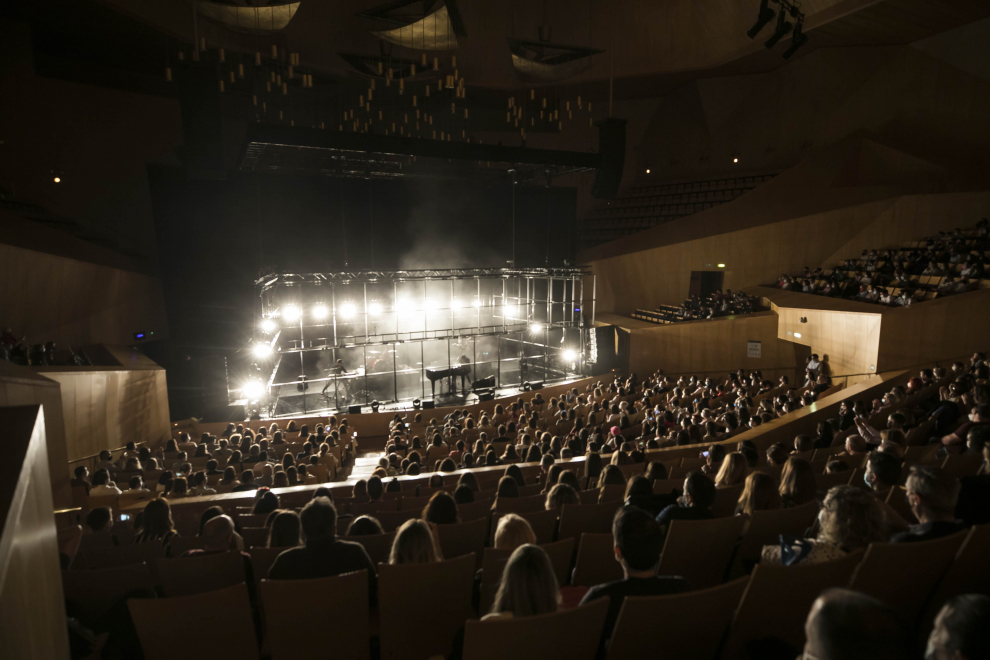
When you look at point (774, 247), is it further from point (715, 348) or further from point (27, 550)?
point (27, 550)

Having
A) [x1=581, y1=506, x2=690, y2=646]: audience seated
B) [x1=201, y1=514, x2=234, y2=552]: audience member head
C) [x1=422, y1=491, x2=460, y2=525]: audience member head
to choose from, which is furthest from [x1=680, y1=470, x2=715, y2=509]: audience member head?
[x1=201, y1=514, x2=234, y2=552]: audience member head

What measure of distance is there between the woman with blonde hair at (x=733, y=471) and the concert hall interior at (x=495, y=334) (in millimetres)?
29

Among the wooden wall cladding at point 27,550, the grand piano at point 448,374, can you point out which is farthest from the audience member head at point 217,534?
the grand piano at point 448,374

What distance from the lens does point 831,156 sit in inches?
753

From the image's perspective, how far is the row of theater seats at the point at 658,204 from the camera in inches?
879

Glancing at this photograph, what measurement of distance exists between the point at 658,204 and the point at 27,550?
24937mm

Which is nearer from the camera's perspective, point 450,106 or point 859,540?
point 859,540

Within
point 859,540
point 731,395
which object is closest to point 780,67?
point 731,395

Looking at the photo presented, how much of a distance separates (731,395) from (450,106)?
56.3ft

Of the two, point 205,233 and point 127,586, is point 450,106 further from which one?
point 127,586

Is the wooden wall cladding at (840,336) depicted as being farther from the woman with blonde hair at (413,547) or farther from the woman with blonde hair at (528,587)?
the woman with blonde hair at (528,587)

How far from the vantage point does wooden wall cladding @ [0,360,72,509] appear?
21.3ft

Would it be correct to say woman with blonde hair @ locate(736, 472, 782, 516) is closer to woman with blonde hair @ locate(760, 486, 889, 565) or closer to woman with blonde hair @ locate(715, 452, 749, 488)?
woman with blonde hair @ locate(760, 486, 889, 565)

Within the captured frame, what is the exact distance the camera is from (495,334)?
60.8ft
